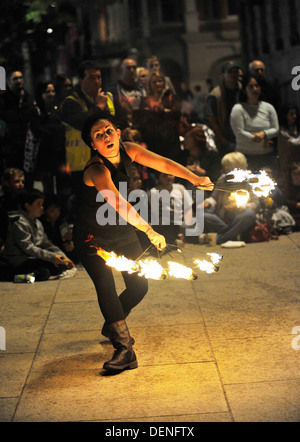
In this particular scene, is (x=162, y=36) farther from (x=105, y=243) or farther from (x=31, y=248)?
(x=105, y=243)

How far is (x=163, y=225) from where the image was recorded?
10.1 m

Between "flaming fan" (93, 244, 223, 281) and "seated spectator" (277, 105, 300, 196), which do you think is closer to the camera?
"flaming fan" (93, 244, 223, 281)

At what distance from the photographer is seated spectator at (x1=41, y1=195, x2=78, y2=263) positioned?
31.8 ft

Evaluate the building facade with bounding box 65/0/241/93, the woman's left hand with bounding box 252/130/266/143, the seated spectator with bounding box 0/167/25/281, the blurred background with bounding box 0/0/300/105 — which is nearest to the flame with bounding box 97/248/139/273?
the seated spectator with bounding box 0/167/25/281

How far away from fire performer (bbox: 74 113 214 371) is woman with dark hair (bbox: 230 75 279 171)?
519 cm

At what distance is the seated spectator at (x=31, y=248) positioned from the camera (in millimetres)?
9039

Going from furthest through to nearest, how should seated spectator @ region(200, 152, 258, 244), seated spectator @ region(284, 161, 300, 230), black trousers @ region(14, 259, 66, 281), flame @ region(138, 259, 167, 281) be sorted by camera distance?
seated spectator @ region(284, 161, 300, 230) → seated spectator @ region(200, 152, 258, 244) → black trousers @ region(14, 259, 66, 281) → flame @ region(138, 259, 167, 281)

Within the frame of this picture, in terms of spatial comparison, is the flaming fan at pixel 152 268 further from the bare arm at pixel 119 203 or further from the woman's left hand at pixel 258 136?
the woman's left hand at pixel 258 136

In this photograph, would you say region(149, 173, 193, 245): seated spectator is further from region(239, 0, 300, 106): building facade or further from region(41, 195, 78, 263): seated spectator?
region(239, 0, 300, 106): building facade

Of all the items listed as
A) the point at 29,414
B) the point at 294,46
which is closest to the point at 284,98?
the point at 294,46

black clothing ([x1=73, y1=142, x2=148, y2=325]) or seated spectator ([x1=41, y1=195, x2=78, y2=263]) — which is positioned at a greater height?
black clothing ([x1=73, y1=142, x2=148, y2=325])

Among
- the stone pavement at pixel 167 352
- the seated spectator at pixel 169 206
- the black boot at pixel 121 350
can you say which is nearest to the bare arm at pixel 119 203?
the black boot at pixel 121 350

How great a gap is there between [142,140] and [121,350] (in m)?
5.39

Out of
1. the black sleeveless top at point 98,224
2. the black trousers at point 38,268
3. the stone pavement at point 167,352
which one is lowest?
the black trousers at point 38,268
